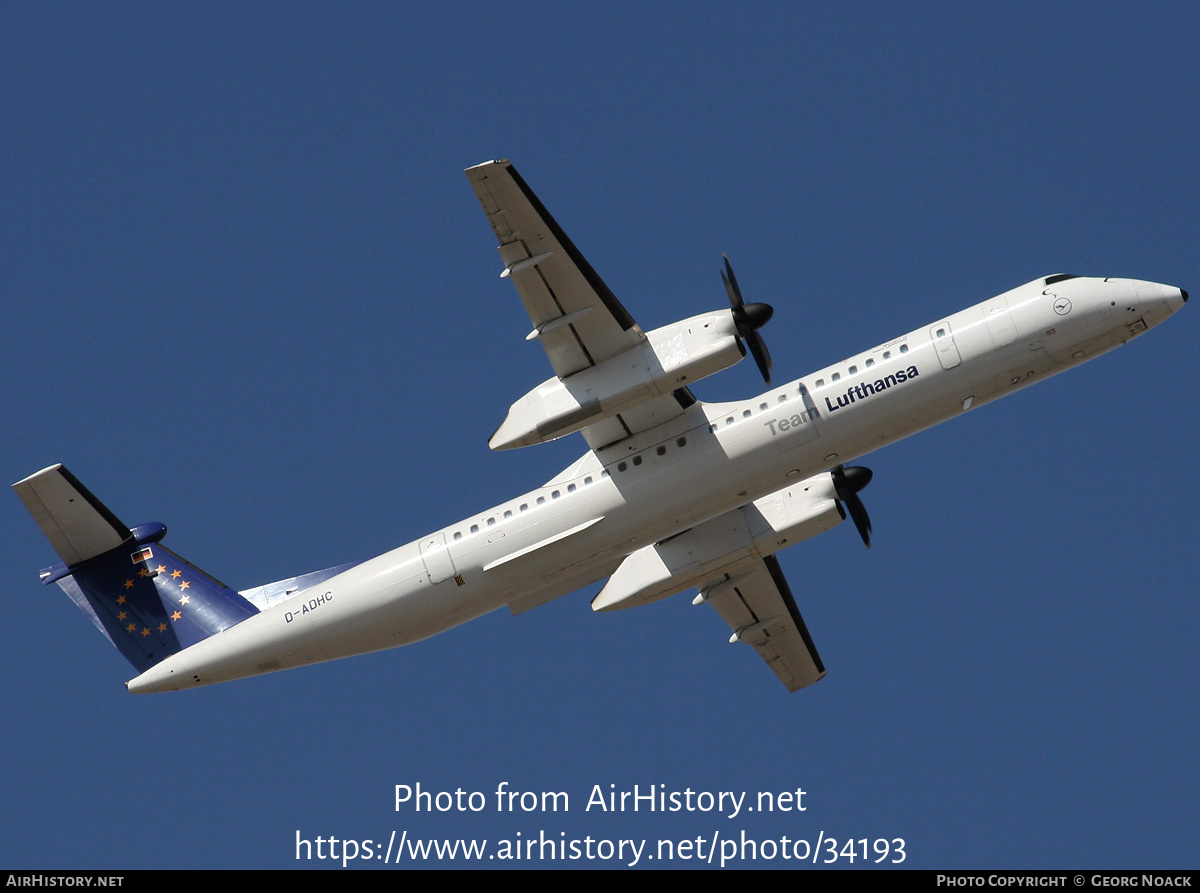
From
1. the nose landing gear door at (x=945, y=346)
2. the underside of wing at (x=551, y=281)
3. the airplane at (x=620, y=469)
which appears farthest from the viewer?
the nose landing gear door at (x=945, y=346)

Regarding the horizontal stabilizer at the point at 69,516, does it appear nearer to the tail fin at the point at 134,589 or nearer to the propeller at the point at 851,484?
the tail fin at the point at 134,589

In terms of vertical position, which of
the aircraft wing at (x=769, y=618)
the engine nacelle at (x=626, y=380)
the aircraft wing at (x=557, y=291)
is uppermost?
the aircraft wing at (x=557, y=291)

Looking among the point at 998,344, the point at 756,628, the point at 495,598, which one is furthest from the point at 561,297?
the point at 756,628

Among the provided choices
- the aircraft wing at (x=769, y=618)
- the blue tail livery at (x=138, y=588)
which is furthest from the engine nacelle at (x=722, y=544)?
the blue tail livery at (x=138, y=588)

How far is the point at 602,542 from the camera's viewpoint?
84.3 feet

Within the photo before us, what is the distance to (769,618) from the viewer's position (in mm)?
30406

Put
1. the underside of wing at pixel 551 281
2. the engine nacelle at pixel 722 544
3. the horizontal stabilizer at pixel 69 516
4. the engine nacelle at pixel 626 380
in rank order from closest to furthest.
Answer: the underside of wing at pixel 551 281 < the engine nacelle at pixel 626 380 < the horizontal stabilizer at pixel 69 516 < the engine nacelle at pixel 722 544

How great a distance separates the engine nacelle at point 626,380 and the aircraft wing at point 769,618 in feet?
19.8

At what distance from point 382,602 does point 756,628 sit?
8.78 m

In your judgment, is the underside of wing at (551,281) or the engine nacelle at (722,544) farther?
the engine nacelle at (722,544)

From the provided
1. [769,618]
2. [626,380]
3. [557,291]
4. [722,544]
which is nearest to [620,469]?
[626,380]

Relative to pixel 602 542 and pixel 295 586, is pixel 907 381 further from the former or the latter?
pixel 295 586

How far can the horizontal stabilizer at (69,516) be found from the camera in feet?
88.7

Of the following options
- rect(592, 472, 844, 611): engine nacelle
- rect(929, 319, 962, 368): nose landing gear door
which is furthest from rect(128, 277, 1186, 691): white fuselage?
rect(592, 472, 844, 611): engine nacelle
